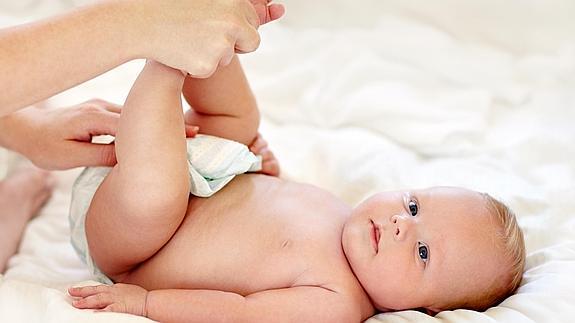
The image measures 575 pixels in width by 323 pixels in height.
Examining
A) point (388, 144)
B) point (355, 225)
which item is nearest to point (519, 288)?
point (355, 225)

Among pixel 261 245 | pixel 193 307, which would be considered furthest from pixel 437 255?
pixel 193 307

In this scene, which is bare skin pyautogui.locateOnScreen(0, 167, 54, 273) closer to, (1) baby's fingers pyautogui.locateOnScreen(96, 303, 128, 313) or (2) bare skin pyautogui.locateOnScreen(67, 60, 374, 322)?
(2) bare skin pyautogui.locateOnScreen(67, 60, 374, 322)

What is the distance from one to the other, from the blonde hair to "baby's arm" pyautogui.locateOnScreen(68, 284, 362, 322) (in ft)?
0.79

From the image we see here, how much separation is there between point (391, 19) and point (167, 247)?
1002mm

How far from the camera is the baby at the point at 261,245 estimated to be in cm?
118

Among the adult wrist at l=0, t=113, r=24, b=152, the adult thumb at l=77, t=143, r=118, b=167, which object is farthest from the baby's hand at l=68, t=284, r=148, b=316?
the adult wrist at l=0, t=113, r=24, b=152

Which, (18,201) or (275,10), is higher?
(275,10)

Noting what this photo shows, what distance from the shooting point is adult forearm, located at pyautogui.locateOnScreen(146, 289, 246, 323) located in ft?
3.83

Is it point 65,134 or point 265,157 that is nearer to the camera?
point 65,134

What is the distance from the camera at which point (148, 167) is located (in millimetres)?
1179

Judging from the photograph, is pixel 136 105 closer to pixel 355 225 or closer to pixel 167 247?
pixel 167 247

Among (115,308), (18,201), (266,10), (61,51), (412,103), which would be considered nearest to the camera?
(61,51)

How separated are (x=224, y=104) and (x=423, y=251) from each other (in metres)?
0.43

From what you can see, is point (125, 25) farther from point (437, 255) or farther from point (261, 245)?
point (437, 255)
